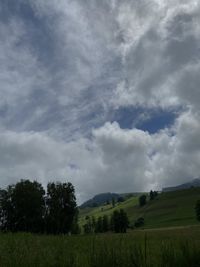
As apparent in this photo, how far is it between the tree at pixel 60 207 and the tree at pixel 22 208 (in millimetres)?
2124

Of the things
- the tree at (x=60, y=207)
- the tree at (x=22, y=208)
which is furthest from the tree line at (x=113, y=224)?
the tree at (x=22, y=208)

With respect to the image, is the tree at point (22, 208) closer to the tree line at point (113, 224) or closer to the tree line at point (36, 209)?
the tree line at point (36, 209)

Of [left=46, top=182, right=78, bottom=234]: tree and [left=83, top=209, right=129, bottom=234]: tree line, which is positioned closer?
[left=83, top=209, right=129, bottom=234]: tree line

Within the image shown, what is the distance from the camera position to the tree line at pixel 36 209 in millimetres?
87875

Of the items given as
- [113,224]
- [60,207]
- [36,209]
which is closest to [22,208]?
[36,209]

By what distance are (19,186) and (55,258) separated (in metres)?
86.2

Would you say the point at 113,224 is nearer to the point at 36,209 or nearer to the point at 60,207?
the point at 60,207

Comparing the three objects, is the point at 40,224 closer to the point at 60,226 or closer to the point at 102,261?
the point at 60,226

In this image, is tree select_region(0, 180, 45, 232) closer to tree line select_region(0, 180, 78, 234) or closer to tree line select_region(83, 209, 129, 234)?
tree line select_region(0, 180, 78, 234)

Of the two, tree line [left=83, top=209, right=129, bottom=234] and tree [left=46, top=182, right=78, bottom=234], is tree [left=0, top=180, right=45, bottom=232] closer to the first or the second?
tree [left=46, top=182, right=78, bottom=234]

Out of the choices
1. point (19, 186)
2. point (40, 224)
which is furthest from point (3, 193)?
point (40, 224)

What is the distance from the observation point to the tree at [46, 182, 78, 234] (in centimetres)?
8881

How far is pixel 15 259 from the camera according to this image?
7945mm

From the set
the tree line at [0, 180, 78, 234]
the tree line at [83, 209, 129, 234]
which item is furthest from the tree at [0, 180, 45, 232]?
the tree line at [83, 209, 129, 234]
